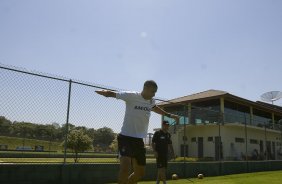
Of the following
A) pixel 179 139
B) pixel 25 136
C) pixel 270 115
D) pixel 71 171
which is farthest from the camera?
pixel 270 115

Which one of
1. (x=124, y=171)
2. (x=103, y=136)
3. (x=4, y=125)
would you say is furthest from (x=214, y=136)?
(x=124, y=171)

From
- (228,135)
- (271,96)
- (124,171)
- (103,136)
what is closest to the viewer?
Result: (124,171)

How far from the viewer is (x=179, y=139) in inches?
1238

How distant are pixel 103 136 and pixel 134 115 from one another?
5961 mm

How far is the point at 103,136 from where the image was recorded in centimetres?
1059

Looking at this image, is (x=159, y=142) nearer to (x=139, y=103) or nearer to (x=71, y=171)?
(x=71, y=171)

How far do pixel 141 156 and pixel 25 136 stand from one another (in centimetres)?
700

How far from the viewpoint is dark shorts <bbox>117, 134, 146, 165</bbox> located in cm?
473

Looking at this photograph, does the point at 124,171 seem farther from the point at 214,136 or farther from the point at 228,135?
the point at 228,135

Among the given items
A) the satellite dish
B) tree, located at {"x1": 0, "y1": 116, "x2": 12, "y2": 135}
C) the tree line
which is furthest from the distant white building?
tree, located at {"x1": 0, "y1": 116, "x2": 12, "y2": 135}

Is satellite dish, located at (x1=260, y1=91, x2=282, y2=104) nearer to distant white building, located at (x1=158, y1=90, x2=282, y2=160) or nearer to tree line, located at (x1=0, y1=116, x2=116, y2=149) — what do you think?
distant white building, located at (x1=158, y1=90, x2=282, y2=160)

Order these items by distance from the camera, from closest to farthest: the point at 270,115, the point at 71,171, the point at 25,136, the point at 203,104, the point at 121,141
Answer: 1. the point at 121,141
2. the point at 71,171
3. the point at 25,136
4. the point at 203,104
5. the point at 270,115

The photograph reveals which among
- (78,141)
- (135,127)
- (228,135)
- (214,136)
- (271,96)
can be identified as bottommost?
(78,141)

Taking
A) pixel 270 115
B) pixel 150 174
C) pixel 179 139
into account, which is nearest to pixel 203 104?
pixel 179 139
